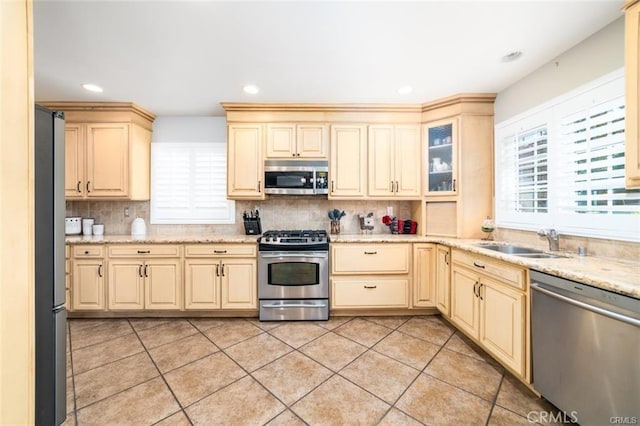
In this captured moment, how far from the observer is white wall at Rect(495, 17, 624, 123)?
68.2 inches

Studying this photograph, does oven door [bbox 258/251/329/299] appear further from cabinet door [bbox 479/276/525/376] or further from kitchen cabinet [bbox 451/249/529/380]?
cabinet door [bbox 479/276/525/376]

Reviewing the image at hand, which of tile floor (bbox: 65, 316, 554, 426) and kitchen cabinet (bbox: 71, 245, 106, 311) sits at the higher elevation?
kitchen cabinet (bbox: 71, 245, 106, 311)

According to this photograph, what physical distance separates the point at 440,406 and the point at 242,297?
2.11 m

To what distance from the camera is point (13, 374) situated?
2.76 ft

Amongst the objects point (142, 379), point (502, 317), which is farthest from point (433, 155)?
point (142, 379)

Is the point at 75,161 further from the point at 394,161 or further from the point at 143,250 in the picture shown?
the point at 394,161

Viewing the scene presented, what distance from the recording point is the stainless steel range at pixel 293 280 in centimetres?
280

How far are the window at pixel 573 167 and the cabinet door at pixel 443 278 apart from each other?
2.35 ft

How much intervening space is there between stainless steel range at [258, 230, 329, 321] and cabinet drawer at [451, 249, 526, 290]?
138 centimetres

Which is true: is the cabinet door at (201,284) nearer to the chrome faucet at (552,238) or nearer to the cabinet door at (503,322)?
the cabinet door at (503,322)

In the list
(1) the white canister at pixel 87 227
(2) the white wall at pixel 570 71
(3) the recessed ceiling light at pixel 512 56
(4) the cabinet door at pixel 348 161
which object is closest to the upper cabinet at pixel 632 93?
(2) the white wall at pixel 570 71

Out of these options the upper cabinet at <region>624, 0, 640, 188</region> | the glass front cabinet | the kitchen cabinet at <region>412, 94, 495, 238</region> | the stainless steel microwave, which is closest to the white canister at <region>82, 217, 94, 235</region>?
the stainless steel microwave

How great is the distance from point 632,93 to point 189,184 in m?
4.17

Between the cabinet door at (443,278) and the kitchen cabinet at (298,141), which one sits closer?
the cabinet door at (443,278)
